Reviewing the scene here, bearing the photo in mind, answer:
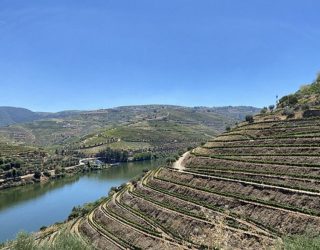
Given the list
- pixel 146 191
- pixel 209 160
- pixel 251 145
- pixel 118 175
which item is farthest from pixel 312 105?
pixel 118 175

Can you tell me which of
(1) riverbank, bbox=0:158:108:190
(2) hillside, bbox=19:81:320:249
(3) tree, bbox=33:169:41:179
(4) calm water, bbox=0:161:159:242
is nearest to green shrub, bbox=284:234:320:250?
(2) hillside, bbox=19:81:320:249

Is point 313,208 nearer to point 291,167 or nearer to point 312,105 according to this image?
point 291,167

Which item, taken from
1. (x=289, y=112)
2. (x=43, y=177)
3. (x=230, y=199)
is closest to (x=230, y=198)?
(x=230, y=199)

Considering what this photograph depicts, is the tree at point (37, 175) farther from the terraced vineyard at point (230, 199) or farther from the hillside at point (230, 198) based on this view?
the terraced vineyard at point (230, 199)

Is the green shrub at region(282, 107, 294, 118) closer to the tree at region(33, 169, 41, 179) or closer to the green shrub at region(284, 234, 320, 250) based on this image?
the green shrub at region(284, 234, 320, 250)

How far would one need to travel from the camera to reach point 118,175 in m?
177

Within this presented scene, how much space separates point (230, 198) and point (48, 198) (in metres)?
87.6

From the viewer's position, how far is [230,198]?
62.7 m

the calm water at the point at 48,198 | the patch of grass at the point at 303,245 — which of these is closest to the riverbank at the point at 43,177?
the calm water at the point at 48,198

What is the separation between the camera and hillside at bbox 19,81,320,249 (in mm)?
52375

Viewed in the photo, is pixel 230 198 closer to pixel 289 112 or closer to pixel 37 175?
pixel 289 112

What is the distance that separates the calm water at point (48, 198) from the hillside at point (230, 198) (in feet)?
77.1

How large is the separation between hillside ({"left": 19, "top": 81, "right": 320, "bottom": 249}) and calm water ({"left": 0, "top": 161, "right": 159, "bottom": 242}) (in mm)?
23509

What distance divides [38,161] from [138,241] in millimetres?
140400
